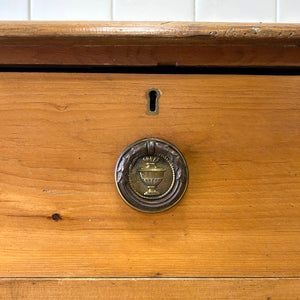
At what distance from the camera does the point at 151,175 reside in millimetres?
373

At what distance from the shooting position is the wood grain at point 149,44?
1.11ft

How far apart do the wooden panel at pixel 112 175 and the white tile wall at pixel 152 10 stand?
423 mm

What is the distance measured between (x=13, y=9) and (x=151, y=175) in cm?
61

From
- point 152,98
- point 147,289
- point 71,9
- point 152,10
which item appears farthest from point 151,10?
point 147,289

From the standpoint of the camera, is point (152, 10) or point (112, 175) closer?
point (112, 175)

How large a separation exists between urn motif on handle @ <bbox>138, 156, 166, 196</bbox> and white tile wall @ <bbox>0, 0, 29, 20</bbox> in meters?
0.58

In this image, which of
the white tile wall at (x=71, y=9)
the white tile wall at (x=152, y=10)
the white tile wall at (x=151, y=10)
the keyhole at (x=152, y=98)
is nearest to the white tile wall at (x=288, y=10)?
the white tile wall at (x=151, y=10)

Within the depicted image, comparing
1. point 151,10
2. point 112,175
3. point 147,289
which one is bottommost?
point 147,289

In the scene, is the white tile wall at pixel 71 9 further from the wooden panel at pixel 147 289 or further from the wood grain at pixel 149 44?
the wooden panel at pixel 147 289

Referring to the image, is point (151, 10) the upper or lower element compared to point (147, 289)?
upper

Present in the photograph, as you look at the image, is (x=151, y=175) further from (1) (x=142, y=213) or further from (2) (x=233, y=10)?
(2) (x=233, y=10)

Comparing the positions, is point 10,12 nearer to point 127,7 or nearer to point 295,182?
point 127,7

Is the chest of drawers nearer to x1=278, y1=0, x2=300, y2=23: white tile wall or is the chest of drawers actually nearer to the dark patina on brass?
the dark patina on brass

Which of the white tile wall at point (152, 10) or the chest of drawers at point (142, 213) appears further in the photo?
the white tile wall at point (152, 10)
